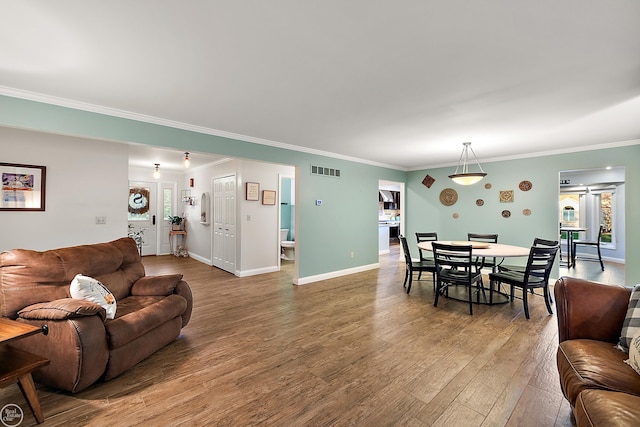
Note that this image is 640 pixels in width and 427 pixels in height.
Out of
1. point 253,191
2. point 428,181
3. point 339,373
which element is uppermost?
point 428,181

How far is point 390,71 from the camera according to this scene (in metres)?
2.30

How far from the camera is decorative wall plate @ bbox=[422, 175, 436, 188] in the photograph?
22.4 feet

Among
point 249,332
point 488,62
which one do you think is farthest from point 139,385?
point 488,62

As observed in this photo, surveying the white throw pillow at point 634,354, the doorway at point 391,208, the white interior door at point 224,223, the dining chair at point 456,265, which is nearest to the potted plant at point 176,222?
the white interior door at point 224,223

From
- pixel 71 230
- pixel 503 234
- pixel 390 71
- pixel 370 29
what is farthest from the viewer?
pixel 503 234

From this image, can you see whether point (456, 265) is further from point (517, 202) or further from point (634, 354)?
point (517, 202)

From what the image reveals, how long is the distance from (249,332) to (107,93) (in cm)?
282

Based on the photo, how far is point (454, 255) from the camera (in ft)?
12.5

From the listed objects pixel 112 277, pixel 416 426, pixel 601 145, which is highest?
pixel 601 145

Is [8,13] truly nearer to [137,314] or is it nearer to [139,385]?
[137,314]

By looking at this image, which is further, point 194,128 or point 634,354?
point 194,128

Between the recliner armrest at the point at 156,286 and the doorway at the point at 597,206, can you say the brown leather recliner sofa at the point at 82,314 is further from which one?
the doorway at the point at 597,206

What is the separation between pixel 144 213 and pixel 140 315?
21.8 feet

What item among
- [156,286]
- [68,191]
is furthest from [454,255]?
[68,191]
